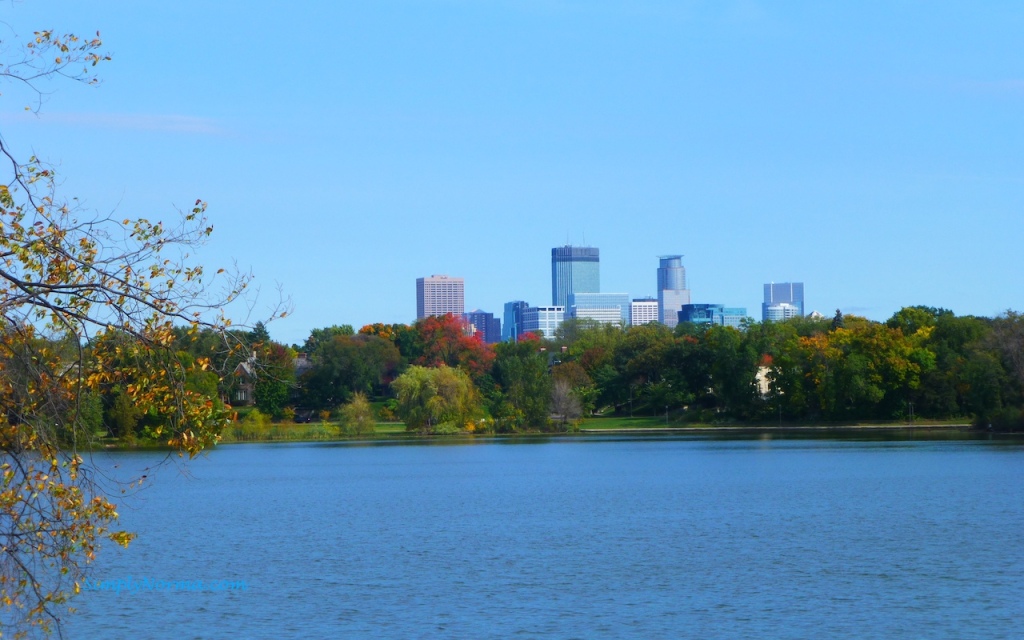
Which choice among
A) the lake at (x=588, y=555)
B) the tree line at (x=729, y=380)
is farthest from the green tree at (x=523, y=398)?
the lake at (x=588, y=555)

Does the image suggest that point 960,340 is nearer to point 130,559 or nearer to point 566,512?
point 566,512

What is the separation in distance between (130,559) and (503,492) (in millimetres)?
17024

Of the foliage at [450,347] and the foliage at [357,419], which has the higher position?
the foliage at [450,347]

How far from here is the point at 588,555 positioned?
25281 millimetres

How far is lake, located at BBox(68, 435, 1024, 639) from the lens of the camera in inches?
733

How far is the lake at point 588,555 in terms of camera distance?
1861cm

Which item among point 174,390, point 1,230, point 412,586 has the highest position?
point 1,230

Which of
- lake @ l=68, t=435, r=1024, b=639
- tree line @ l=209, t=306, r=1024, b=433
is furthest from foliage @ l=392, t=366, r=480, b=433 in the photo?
lake @ l=68, t=435, r=1024, b=639

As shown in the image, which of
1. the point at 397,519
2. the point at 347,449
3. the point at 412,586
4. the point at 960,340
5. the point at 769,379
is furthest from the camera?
the point at 769,379

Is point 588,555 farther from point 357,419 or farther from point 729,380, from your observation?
point 729,380

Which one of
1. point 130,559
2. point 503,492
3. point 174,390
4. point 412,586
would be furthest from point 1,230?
point 503,492

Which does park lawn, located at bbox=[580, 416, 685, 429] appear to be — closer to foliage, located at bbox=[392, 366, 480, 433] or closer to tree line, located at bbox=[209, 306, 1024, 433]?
tree line, located at bbox=[209, 306, 1024, 433]

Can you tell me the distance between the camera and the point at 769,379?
288ft

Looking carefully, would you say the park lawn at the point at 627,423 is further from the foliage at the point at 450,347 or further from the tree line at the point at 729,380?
the foliage at the point at 450,347
